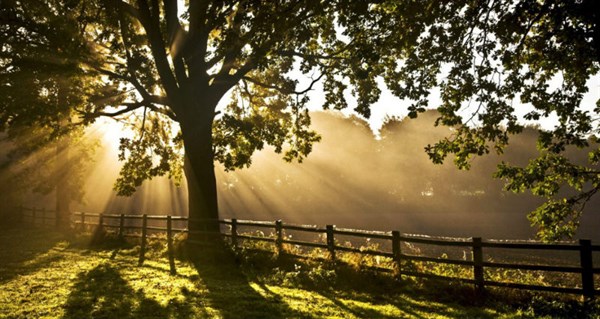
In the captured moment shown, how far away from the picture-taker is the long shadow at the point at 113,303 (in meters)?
8.60

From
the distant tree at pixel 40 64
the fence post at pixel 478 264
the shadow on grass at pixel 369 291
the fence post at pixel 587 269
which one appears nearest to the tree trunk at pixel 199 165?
the distant tree at pixel 40 64

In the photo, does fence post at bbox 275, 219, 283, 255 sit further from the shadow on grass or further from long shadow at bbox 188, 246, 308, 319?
long shadow at bbox 188, 246, 308, 319

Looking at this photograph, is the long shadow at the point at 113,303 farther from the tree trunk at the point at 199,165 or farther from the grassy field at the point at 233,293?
the tree trunk at the point at 199,165

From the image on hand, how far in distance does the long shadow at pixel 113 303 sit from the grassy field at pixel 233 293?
0.06ft

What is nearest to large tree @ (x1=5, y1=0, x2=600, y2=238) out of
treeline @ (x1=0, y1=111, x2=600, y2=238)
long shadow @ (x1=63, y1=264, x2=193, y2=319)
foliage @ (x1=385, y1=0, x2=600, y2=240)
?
foliage @ (x1=385, y1=0, x2=600, y2=240)

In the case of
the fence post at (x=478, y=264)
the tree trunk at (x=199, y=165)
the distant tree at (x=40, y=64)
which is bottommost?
the fence post at (x=478, y=264)

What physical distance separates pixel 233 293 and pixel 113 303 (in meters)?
2.73

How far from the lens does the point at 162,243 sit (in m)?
19.5

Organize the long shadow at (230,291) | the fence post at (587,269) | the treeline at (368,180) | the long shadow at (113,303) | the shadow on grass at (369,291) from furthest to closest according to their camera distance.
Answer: the treeline at (368,180) < the fence post at (587,269) < the shadow on grass at (369,291) < the long shadow at (230,291) < the long shadow at (113,303)

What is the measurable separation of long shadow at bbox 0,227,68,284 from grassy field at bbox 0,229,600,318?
9 centimetres

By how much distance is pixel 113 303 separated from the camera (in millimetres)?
9562

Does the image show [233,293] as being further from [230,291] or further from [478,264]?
[478,264]

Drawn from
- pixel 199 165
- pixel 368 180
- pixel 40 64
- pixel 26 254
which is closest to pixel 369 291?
pixel 199 165

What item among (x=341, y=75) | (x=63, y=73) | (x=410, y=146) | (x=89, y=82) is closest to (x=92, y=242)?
(x=89, y=82)
